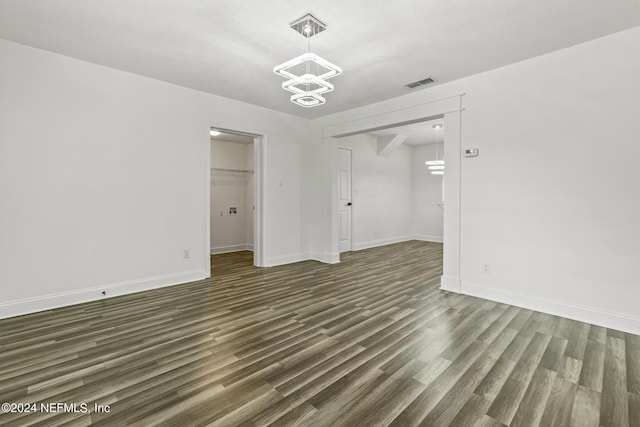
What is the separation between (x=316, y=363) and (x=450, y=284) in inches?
102

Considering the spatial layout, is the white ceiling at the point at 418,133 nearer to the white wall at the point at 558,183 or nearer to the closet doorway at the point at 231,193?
the white wall at the point at 558,183

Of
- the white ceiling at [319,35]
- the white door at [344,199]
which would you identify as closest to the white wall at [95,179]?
the white ceiling at [319,35]

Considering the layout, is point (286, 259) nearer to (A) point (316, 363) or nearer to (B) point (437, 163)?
(A) point (316, 363)

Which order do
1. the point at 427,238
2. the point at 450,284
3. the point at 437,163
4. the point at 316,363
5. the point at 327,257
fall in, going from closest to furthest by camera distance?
the point at 316,363 < the point at 450,284 < the point at 327,257 < the point at 437,163 < the point at 427,238

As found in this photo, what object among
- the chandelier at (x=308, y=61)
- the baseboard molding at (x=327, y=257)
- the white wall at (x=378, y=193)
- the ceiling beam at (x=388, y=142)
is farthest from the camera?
the ceiling beam at (x=388, y=142)

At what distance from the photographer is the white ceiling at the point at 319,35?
2484 mm

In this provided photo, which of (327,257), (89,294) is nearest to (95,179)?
(89,294)

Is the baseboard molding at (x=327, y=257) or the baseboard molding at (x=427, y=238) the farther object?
the baseboard molding at (x=427, y=238)

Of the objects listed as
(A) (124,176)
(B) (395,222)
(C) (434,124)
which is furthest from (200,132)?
(B) (395,222)

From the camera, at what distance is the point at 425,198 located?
9055 millimetres

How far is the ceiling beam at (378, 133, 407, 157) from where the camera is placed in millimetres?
7720

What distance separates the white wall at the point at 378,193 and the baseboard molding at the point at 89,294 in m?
4.26

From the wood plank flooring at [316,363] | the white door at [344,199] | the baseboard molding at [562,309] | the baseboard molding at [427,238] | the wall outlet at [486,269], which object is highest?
the white door at [344,199]

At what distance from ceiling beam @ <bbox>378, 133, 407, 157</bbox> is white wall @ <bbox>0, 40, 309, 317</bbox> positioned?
4.27m
